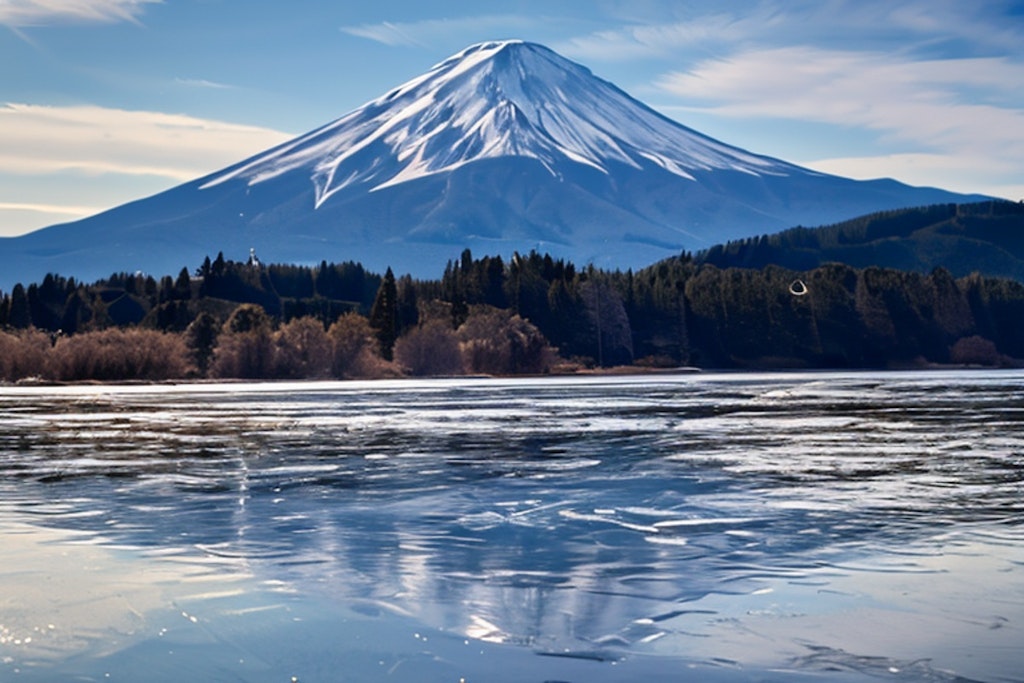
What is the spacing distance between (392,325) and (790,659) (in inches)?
6348

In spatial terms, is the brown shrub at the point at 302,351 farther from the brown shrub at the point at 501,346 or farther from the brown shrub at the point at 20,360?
the brown shrub at the point at 20,360

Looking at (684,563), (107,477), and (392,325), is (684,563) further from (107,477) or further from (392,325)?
(392,325)

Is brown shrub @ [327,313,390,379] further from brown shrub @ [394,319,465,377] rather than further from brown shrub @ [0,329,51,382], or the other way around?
brown shrub @ [0,329,51,382]

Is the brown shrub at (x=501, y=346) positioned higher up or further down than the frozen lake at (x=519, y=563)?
higher up

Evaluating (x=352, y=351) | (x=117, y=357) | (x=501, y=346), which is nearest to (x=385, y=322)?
(x=501, y=346)

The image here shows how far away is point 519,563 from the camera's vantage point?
1630cm

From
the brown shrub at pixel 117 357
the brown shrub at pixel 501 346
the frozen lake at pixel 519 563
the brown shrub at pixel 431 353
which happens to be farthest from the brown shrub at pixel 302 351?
the frozen lake at pixel 519 563

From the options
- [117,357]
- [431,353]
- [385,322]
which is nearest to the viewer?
[117,357]

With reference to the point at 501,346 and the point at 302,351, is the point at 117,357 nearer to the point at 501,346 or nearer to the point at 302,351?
the point at 302,351

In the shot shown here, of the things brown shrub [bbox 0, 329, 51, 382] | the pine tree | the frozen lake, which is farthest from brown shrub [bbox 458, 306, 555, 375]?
the frozen lake

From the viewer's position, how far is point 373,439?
38.4 meters

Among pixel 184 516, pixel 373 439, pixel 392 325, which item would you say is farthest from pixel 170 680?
pixel 392 325

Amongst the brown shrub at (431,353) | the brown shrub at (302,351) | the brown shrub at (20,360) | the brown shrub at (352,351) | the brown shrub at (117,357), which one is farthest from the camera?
the brown shrub at (431,353)

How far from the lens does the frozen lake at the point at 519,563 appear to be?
1149 centimetres
